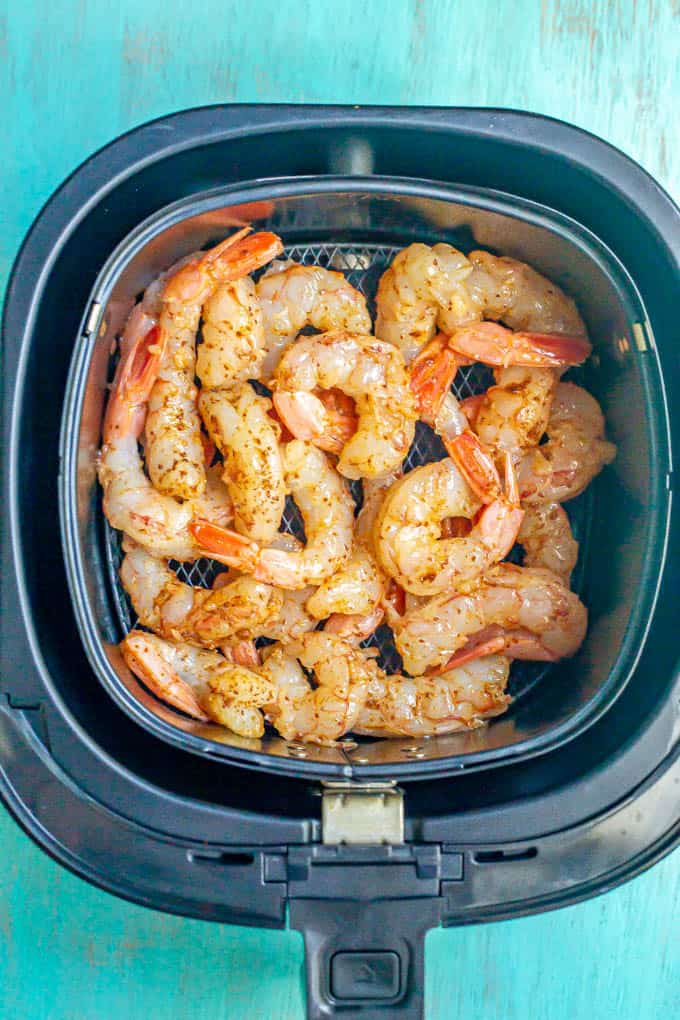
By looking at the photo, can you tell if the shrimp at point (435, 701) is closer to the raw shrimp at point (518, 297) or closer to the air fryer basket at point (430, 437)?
the air fryer basket at point (430, 437)

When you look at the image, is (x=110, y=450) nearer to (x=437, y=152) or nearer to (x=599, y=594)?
(x=437, y=152)

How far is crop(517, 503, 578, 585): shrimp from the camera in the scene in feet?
3.46

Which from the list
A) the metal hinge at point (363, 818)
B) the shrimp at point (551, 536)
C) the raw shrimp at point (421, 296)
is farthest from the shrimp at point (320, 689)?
the raw shrimp at point (421, 296)

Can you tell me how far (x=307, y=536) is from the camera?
103 centimetres

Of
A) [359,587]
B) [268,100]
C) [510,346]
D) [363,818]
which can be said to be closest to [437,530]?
[359,587]

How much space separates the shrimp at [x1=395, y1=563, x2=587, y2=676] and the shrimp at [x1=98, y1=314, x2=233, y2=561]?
273mm

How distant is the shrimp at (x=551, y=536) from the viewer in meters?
1.06

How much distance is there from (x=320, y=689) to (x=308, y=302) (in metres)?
0.43

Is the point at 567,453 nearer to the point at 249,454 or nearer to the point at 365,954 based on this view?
the point at 249,454

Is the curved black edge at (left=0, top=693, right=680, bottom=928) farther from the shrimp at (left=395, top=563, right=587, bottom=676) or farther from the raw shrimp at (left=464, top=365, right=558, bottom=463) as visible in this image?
the raw shrimp at (left=464, top=365, right=558, bottom=463)

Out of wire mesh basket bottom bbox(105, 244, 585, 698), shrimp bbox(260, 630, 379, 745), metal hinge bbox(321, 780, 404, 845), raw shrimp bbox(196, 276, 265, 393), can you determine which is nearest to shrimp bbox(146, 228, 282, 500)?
raw shrimp bbox(196, 276, 265, 393)

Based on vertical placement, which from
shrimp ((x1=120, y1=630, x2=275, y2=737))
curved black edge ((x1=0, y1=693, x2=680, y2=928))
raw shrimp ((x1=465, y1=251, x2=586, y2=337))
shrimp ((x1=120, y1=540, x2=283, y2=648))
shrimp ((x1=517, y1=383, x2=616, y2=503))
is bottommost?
curved black edge ((x1=0, y1=693, x2=680, y2=928))

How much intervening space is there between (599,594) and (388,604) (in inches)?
9.6

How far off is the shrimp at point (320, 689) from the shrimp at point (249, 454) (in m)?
0.15
